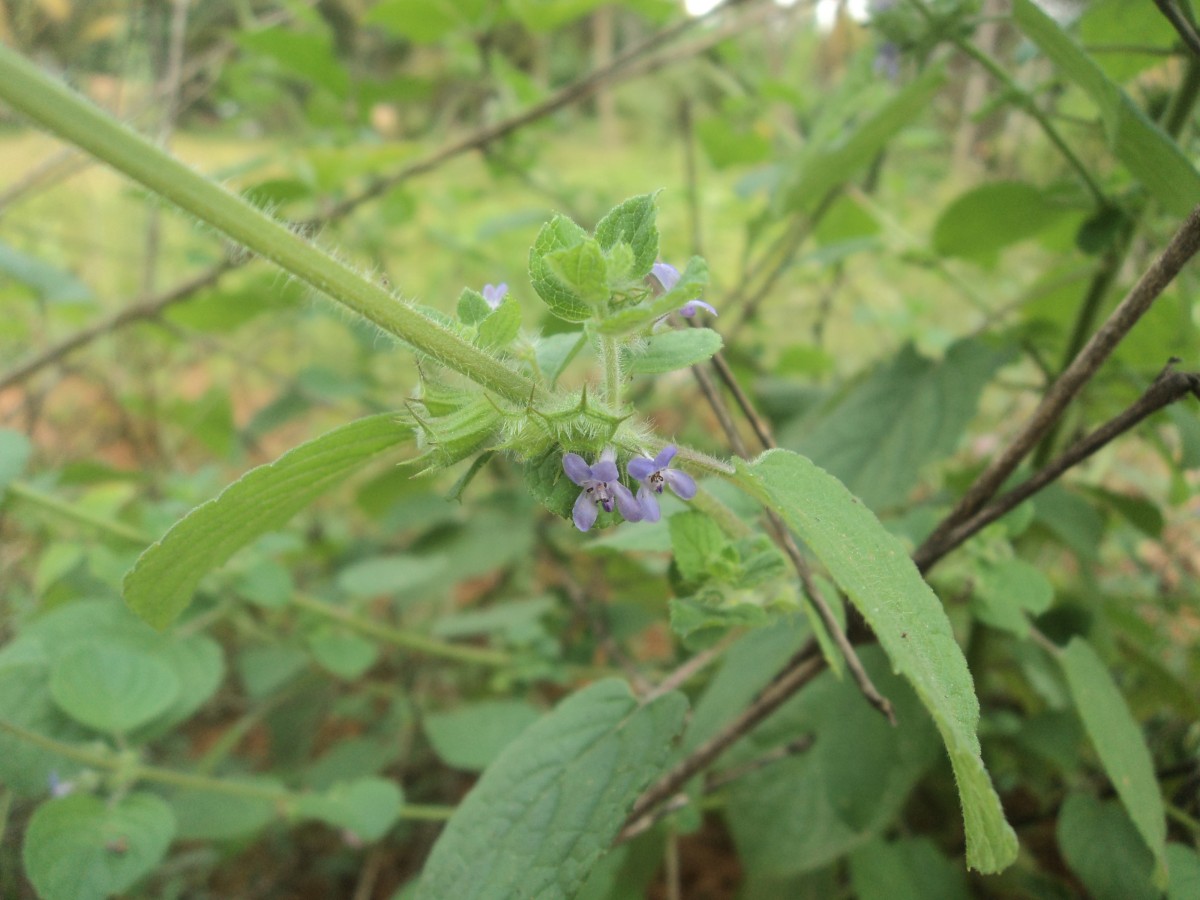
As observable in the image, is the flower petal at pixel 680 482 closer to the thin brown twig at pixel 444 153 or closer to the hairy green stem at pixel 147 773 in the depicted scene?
the hairy green stem at pixel 147 773

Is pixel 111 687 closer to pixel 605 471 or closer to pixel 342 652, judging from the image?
pixel 342 652

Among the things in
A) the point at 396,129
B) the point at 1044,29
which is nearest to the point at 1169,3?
the point at 1044,29

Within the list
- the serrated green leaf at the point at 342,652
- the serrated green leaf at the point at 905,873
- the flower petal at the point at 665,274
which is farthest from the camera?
the serrated green leaf at the point at 342,652

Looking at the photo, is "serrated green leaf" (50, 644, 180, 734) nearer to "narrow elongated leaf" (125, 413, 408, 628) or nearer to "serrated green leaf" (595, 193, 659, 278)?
"narrow elongated leaf" (125, 413, 408, 628)

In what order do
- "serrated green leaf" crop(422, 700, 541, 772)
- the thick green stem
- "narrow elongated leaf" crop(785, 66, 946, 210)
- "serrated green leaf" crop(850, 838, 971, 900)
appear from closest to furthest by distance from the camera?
the thick green stem < "narrow elongated leaf" crop(785, 66, 946, 210) < "serrated green leaf" crop(850, 838, 971, 900) < "serrated green leaf" crop(422, 700, 541, 772)

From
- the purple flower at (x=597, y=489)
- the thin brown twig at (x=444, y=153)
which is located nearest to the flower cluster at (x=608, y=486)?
the purple flower at (x=597, y=489)

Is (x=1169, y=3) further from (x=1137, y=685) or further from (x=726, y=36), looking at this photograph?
(x=726, y=36)

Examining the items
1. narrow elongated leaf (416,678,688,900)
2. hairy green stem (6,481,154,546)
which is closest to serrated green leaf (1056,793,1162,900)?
narrow elongated leaf (416,678,688,900)
